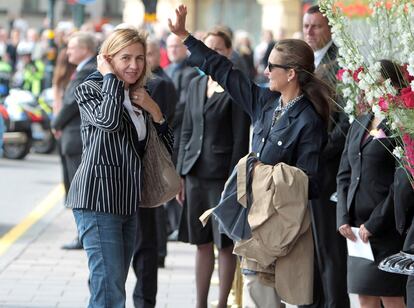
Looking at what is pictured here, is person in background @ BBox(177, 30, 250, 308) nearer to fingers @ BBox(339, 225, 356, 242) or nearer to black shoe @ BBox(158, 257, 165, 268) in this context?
fingers @ BBox(339, 225, 356, 242)

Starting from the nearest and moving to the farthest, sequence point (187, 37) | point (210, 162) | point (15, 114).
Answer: point (187, 37), point (210, 162), point (15, 114)

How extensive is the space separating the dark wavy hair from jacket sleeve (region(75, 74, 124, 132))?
0.92m

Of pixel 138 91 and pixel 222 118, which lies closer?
pixel 138 91

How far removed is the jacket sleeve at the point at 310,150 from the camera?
656 cm

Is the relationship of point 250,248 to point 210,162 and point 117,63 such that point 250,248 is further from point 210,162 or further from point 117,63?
point 210,162

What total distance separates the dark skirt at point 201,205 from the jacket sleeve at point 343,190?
4.70 ft

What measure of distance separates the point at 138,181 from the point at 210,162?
1.89 metres

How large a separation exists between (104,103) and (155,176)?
23.8 inches

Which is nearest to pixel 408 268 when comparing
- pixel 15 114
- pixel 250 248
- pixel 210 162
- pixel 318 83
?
pixel 250 248

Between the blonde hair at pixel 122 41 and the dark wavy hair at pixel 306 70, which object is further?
the dark wavy hair at pixel 306 70

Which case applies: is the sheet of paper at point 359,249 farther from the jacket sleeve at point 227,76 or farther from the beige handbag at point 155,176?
the beige handbag at point 155,176

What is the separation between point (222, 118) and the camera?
333 inches

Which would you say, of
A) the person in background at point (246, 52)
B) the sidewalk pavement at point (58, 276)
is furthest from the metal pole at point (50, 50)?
the sidewalk pavement at point (58, 276)

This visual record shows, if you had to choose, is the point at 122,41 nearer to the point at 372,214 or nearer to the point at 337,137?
the point at 372,214
